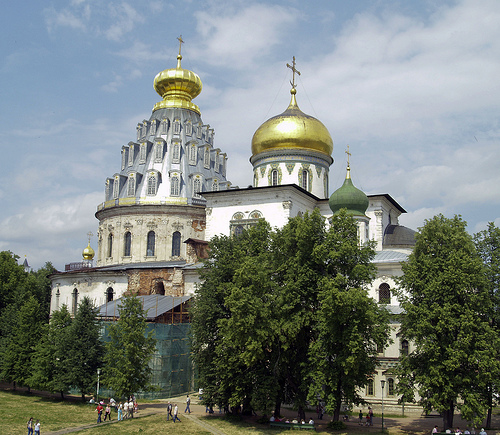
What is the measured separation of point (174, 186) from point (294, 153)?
10.3 meters

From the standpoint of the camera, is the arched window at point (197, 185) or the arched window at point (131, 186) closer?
the arched window at point (197, 185)

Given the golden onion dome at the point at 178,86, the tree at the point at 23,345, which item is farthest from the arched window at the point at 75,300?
the golden onion dome at the point at 178,86

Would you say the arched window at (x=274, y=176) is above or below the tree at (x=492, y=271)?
above

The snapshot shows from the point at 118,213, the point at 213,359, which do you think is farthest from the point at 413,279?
the point at 118,213

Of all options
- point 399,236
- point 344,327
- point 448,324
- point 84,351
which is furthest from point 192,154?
point 448,324

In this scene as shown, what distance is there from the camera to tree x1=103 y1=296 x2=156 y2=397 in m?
25.2

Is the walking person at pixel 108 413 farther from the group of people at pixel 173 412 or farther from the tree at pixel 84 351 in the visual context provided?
the tree at pixel 84 351

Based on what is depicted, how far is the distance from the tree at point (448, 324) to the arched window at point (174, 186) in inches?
1006

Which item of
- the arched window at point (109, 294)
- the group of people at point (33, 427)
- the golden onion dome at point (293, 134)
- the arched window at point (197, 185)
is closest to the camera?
the group of people at point (33, 427)

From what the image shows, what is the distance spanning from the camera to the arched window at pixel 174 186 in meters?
45.4

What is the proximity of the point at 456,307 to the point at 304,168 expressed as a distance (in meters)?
21.6

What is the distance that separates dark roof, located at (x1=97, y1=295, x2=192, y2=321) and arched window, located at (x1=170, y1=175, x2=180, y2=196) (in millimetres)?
10957

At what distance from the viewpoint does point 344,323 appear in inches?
861

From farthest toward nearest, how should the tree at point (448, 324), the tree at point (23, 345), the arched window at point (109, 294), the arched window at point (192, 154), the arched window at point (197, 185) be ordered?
the arched window at point (192, 154)
the arched window at point (197, 185)
the arched window at point (109, 294)
the tree at point (23, 345)
the tree at point (448, 324)
